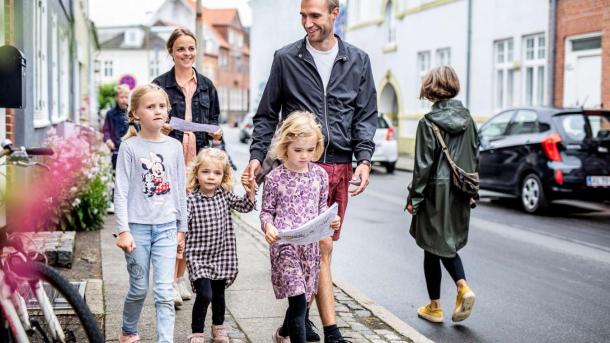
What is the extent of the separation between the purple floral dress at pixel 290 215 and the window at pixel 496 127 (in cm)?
1037

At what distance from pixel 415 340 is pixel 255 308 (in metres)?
1.28

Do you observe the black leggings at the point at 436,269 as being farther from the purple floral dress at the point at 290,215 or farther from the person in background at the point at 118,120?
the person in background at the point at 118,120

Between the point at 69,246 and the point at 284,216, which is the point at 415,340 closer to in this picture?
the point at 284,216

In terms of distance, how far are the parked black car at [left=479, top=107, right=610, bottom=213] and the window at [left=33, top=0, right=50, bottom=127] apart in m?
7.04

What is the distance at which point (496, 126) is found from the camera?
1530cm

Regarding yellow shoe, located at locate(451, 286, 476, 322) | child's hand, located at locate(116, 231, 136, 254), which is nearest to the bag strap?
yellow shoe, located at locate(451, 286, 476, 322)

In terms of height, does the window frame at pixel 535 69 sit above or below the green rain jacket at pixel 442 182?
above

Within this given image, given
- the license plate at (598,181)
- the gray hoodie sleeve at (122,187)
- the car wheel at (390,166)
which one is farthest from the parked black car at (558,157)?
the car wheel at (390,166)

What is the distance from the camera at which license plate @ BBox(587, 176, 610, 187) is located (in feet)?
43.6

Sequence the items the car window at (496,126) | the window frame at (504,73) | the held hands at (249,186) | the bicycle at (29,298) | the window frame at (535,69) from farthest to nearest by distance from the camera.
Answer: the window frame at (504,73) → the window frame at (535,69) → the car window at (496,126) → the held hands at (249,186) → the bicycle at (29,298)

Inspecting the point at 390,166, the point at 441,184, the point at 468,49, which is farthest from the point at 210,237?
the point at 468,49

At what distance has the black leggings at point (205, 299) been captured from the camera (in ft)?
17.4

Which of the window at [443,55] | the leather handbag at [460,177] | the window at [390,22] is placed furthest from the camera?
the window at [390,22]

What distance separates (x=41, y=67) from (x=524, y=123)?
7.37 meters
